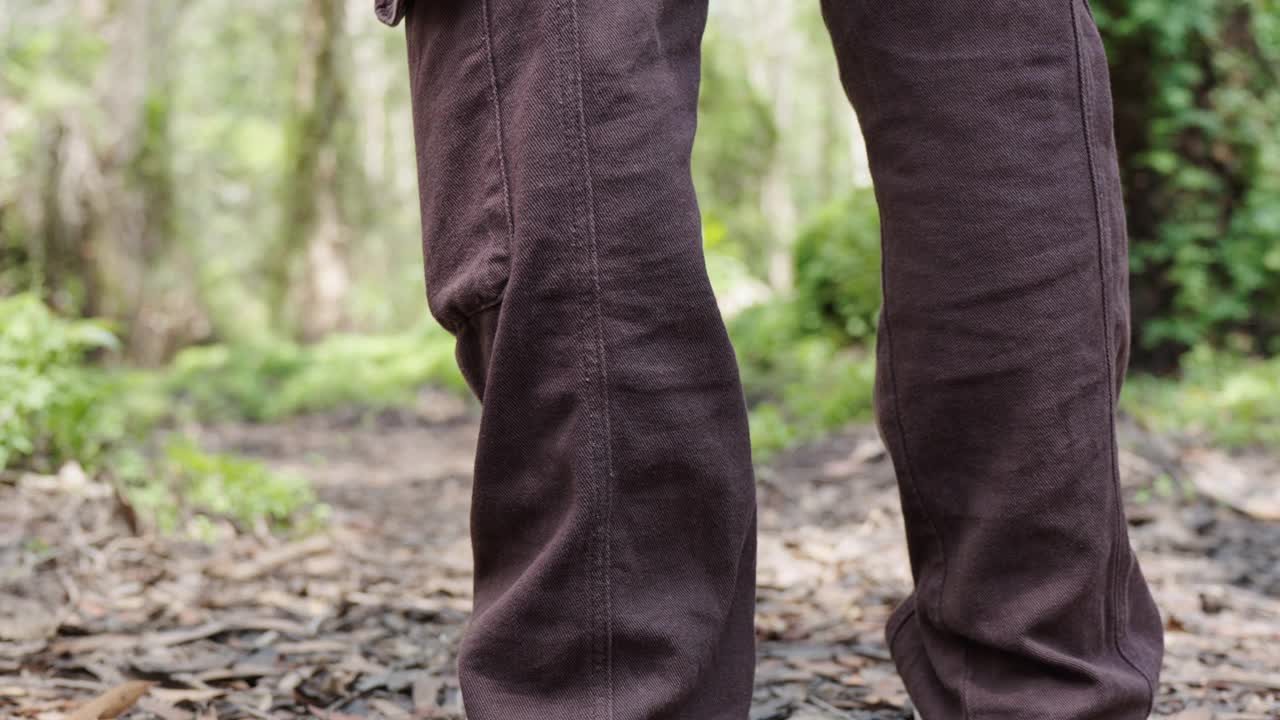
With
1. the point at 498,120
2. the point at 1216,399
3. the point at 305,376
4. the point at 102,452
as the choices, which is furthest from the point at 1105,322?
the point at 305,376

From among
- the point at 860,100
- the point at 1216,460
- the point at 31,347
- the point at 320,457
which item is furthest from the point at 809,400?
the point at 860,100

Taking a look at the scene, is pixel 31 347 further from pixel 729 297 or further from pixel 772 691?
pixel 729 297

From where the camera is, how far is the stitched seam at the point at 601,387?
99 cm

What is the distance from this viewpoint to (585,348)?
100 cm

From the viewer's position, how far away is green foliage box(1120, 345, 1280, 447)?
4.02 meters

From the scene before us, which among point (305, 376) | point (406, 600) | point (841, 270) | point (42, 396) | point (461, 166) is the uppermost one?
point (461, 166)

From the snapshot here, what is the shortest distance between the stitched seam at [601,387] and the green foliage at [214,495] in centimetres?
207

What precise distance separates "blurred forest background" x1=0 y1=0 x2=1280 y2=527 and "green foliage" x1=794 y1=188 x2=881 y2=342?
0.07 ft

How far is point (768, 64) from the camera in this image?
20.6 metres

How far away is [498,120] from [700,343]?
280 millimetres

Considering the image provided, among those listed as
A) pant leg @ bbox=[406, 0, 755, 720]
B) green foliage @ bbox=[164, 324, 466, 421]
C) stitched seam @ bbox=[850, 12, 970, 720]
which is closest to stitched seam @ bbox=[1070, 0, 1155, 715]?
stitched seam @ bbox=[850, 12, 970, 720]

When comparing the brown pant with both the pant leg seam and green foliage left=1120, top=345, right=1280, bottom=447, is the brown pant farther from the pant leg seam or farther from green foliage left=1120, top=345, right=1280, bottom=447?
green foliage left=1120, top=345, right=1280, bottom=447

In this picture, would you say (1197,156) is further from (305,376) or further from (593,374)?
(305,376)

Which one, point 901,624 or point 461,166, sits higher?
point 461,166
